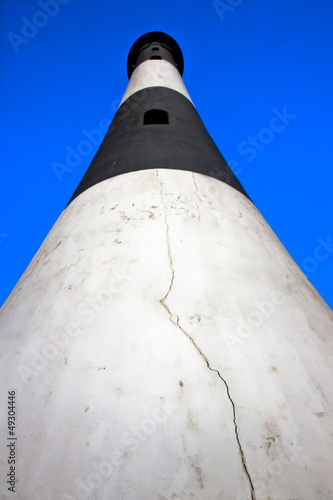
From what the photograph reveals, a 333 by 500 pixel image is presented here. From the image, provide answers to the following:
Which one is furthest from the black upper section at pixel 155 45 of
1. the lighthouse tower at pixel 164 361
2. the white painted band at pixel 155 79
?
the lighthouse tower at pixel 164 361

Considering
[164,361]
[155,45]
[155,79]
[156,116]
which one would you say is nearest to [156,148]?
[156,116]

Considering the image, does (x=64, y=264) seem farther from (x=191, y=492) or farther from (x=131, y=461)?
(x=191, y=492)

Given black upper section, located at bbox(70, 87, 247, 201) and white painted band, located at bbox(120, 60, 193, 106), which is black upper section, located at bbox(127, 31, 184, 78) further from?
black upper section, located at bbox(70, 87, 247, 201)

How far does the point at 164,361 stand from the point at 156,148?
229 cm

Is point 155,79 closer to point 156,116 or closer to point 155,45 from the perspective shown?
point 156,116

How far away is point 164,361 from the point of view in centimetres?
159

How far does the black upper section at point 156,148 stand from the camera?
314cm

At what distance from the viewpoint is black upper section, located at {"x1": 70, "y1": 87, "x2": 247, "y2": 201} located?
3145mm

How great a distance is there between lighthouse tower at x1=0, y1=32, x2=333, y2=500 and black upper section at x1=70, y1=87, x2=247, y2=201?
41 centimetres

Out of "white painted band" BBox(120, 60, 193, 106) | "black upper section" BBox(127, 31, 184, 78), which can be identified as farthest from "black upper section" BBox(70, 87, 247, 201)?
"black upper section" BBox(127, 31, 184, 78)

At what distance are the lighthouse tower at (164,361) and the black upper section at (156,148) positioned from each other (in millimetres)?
410

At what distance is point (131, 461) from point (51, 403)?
1.49 feet

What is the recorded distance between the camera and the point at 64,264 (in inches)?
90.8

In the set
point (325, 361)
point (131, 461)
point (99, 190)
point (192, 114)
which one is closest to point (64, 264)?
point (99, 190)
